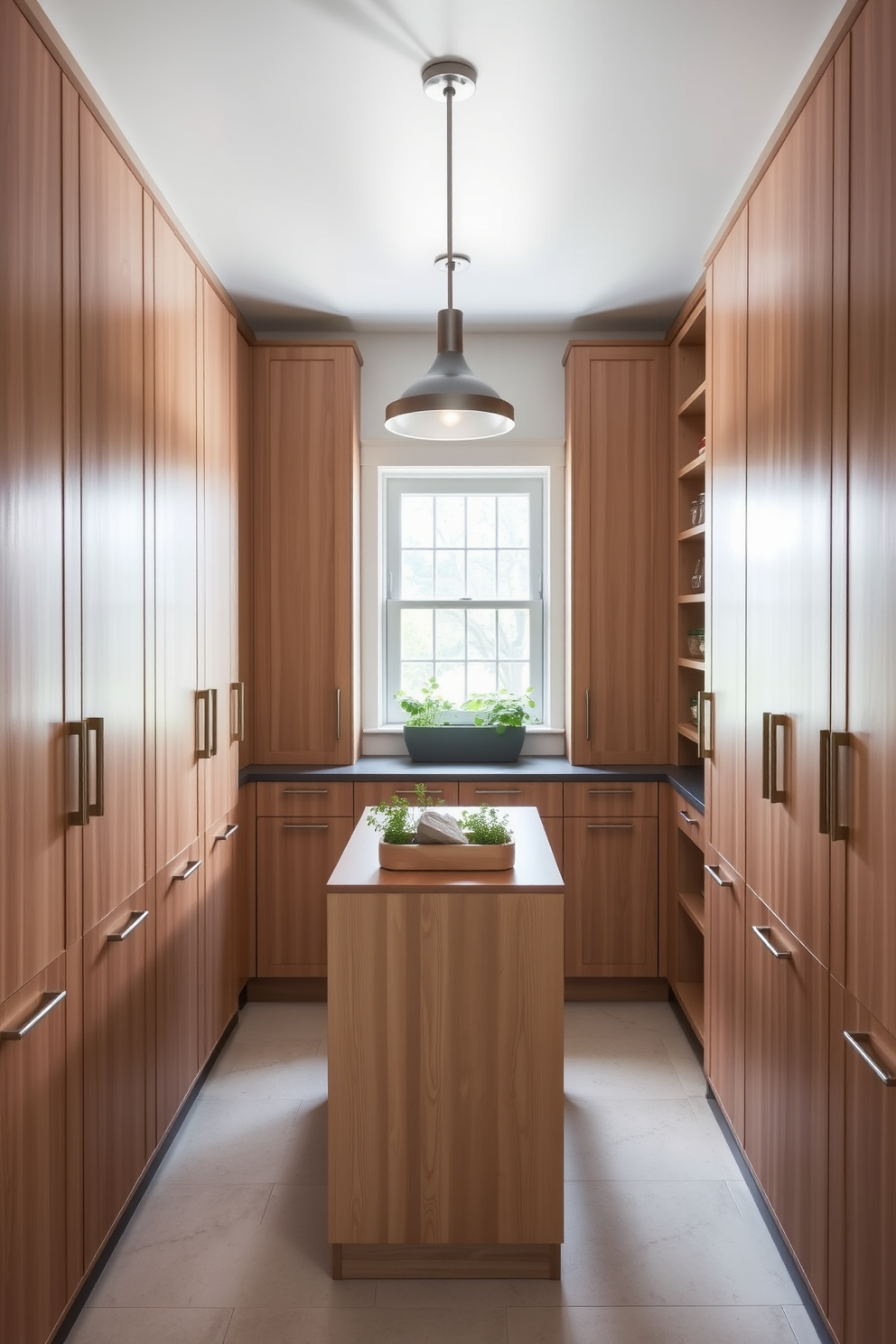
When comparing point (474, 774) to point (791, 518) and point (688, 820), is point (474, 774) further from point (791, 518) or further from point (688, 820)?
point (791, 518)

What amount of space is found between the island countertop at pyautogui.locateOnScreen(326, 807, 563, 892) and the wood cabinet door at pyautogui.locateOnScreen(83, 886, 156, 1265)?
21.0 inches

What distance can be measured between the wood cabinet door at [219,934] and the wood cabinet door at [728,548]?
167 centimetres

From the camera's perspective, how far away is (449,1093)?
6.84ft

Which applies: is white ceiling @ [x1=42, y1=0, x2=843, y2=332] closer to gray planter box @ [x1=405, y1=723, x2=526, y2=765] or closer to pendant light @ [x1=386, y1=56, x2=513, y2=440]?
pendant light @ [x1=386, y1=56, x2=513, y2=440]

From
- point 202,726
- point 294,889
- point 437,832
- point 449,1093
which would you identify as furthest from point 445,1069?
point 294,889

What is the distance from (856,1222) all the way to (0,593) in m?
1.90

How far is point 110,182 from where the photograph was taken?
2.14 meters

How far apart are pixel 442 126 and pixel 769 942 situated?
2225 mm

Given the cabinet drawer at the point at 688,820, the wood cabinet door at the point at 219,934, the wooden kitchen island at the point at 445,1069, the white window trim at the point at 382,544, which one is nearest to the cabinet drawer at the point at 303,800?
the wood cabinet door at the point at 219,934

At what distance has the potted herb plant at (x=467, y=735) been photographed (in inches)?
156

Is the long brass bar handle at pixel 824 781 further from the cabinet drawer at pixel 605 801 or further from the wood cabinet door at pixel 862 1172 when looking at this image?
the cabinet drawer at pixel 605 801

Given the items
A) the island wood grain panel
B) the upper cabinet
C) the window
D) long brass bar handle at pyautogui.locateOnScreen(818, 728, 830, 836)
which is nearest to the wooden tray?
the island wood grain panel

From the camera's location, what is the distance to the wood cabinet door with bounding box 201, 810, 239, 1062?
10.0ft

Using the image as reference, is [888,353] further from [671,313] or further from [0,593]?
[671,313]
